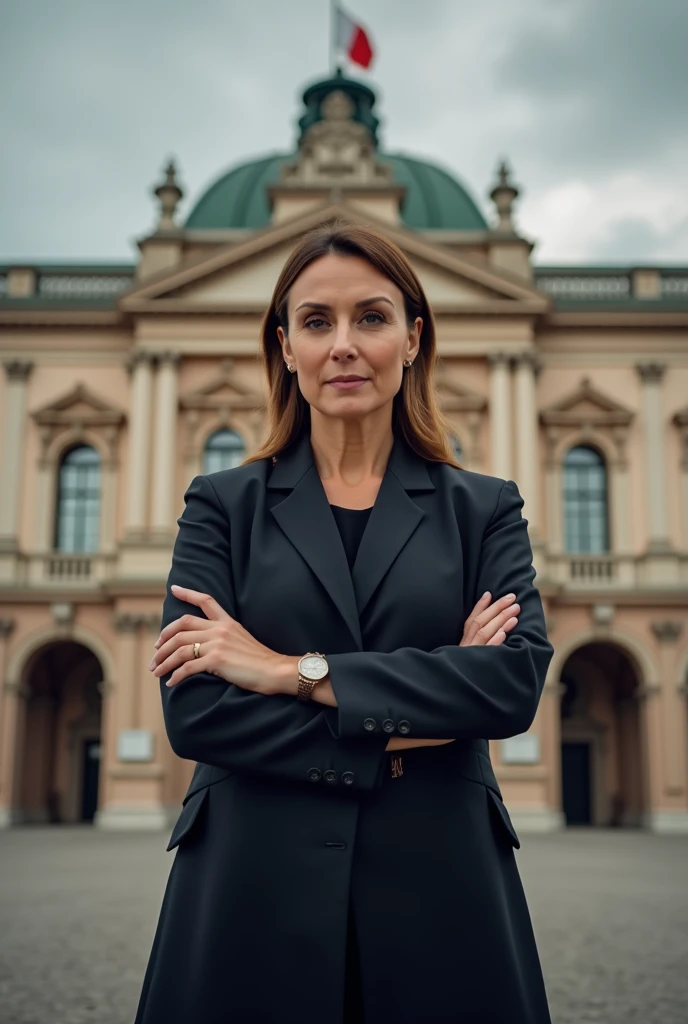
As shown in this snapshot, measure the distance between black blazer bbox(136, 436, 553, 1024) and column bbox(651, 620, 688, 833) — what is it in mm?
25164

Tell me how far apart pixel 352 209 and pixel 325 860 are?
86.6ft

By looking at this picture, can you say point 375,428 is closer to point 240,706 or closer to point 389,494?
point 389,494

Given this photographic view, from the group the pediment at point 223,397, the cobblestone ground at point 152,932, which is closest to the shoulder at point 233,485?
the cobblestone ground at point 152,932

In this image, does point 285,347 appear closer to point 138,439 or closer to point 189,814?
point 189,814

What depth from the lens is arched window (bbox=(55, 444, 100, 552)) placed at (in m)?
27.8

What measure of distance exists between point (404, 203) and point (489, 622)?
1287 inches

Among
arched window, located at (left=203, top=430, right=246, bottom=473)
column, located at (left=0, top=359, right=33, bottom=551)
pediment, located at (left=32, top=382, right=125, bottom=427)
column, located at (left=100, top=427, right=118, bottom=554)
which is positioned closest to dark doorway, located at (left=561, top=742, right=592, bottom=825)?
arched window, located at (left=203, top=430, right=246, bottom=473)

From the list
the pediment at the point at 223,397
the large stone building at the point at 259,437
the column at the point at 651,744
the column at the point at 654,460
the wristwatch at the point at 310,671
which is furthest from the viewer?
the pediment at the point at 223,397

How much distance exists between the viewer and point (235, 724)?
2.17m

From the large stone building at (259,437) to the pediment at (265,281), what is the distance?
53 mm

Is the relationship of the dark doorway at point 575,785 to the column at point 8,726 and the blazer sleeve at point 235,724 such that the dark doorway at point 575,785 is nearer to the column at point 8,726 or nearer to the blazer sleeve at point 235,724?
the column at point 8,726

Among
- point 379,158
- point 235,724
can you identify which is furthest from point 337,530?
point 379,158

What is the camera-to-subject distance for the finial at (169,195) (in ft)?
97.2

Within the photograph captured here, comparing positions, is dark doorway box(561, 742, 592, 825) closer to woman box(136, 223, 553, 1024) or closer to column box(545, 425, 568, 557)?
column box(545, 425, 568, 557)
